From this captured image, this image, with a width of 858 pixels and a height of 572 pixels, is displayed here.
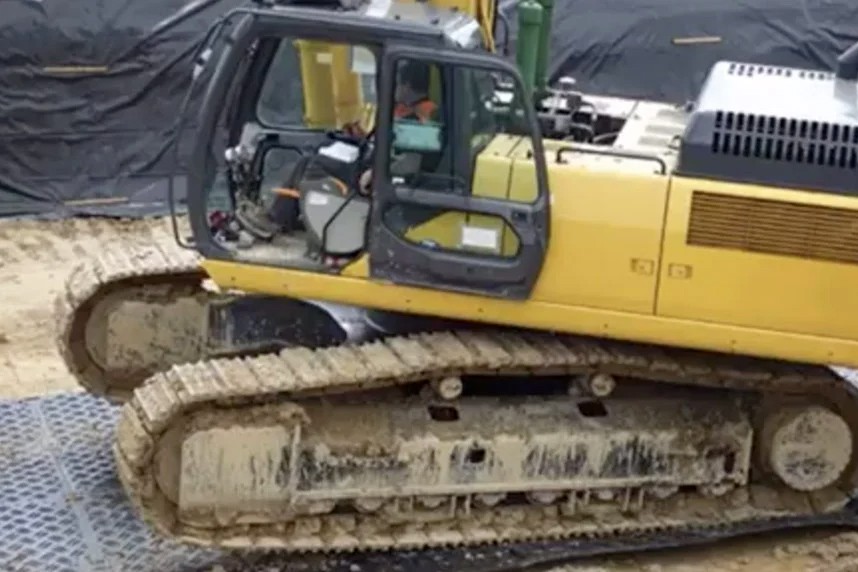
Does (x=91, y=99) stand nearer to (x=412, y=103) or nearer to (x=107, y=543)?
(x=107, y=543)

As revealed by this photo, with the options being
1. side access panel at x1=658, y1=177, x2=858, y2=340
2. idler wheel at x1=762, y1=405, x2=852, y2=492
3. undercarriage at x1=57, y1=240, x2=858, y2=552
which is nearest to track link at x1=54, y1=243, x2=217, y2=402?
undercarriage at x1=57, y1=240, x2=858, y2=552

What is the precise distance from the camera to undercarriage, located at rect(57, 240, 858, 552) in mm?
6941

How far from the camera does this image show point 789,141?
281 inches

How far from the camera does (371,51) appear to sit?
700 cm

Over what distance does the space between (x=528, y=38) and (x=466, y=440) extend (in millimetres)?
1923

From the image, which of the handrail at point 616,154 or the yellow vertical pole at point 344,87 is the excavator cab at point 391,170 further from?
the handrail at point 616,154

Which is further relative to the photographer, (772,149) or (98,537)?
(98,537)

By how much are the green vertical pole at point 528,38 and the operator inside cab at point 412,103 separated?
0.78 m

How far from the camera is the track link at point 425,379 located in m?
6.88

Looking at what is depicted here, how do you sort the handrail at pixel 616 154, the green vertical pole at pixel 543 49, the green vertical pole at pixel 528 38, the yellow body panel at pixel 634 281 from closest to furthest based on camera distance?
1. the yellow body panel at pixel 634 281
2. the handrail at pixel 616 154
3. the green vertical pole at pixel 528 38
4. the green vertical pole at pixel 543 49

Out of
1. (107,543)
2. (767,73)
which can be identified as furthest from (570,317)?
(107,543)

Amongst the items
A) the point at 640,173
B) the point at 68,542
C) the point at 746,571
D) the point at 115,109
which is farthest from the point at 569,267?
the point at 115,109

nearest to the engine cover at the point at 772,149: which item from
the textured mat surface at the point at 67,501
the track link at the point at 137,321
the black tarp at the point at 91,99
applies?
the track link at the point at 137,321

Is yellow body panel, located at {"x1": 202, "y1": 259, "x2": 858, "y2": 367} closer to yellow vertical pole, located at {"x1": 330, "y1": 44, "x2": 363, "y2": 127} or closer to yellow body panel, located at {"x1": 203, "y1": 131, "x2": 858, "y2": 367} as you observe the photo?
yellow body panel, located at {"x1": 203, "y1": 131, "x2": 858, "y2": 367}
